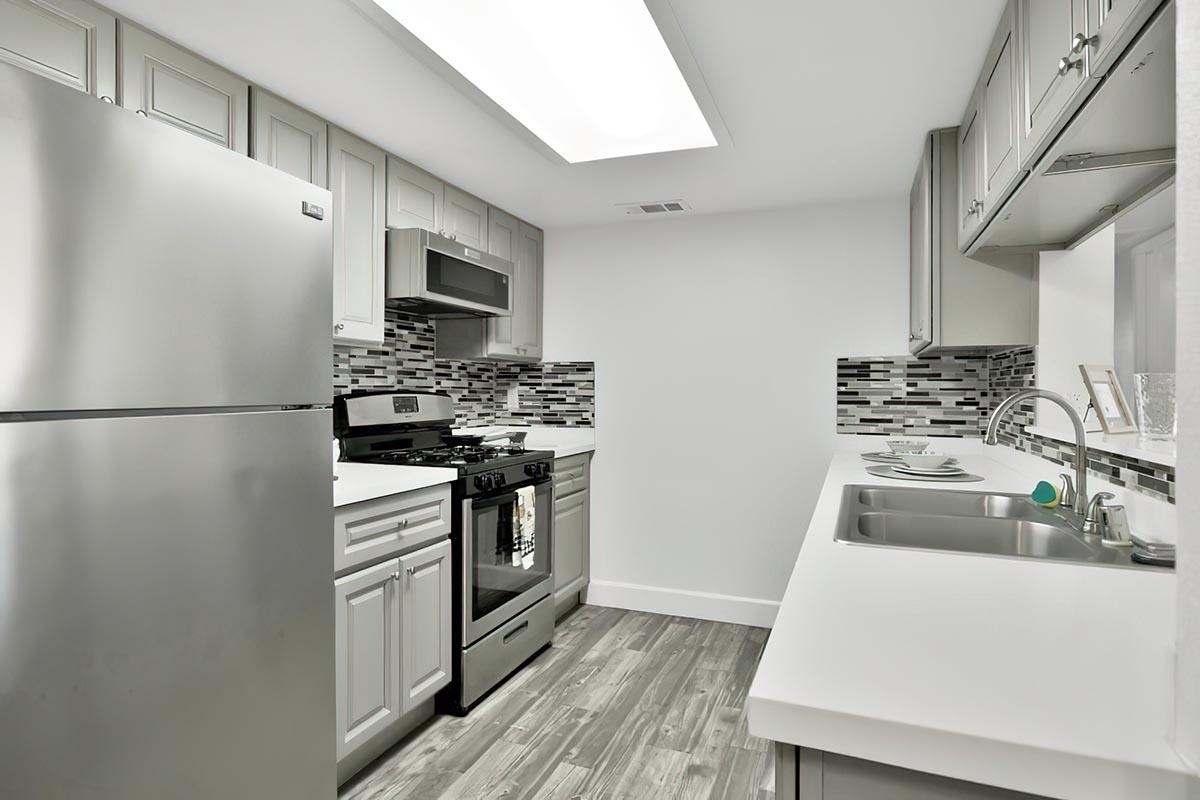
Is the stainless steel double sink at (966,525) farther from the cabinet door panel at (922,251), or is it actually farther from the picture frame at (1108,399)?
the cabinet door panel at (922,251)

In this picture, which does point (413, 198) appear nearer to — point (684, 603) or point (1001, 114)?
point (1001, 114)

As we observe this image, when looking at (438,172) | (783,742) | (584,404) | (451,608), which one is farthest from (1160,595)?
(584,404)

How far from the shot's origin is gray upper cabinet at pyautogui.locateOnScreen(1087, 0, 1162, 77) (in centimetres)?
88

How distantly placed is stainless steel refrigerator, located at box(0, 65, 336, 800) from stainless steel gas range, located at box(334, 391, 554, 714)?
1.00 meters

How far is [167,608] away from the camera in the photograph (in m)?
1.21

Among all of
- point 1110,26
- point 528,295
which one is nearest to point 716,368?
point 528,295

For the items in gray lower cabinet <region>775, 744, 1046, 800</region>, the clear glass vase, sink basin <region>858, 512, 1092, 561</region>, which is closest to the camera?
gray lower cabinet <region>775, 744, 1046, 800</region>

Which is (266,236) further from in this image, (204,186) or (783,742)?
(783,742)

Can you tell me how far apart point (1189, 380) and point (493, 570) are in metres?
2.51

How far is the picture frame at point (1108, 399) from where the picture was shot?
1.76 metres

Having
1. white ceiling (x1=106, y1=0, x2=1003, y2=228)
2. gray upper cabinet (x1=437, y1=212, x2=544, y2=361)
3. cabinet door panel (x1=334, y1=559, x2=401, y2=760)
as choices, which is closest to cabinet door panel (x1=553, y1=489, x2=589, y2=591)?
gray upper cabinet (x1=437, y1=212, x2=544, y2=361)

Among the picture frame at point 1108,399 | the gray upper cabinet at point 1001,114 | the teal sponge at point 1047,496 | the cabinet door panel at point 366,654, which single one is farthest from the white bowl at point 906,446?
the cabinet door panel at point 366,654

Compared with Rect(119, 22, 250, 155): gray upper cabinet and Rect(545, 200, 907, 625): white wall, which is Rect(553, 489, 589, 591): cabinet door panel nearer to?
Rect(545, 200, 907, 625): white wall

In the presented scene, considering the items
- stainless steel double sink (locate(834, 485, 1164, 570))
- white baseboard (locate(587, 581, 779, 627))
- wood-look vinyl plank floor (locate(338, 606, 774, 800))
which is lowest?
wood-look vinyl plank floor (locate(338, 606, 774, 800))
